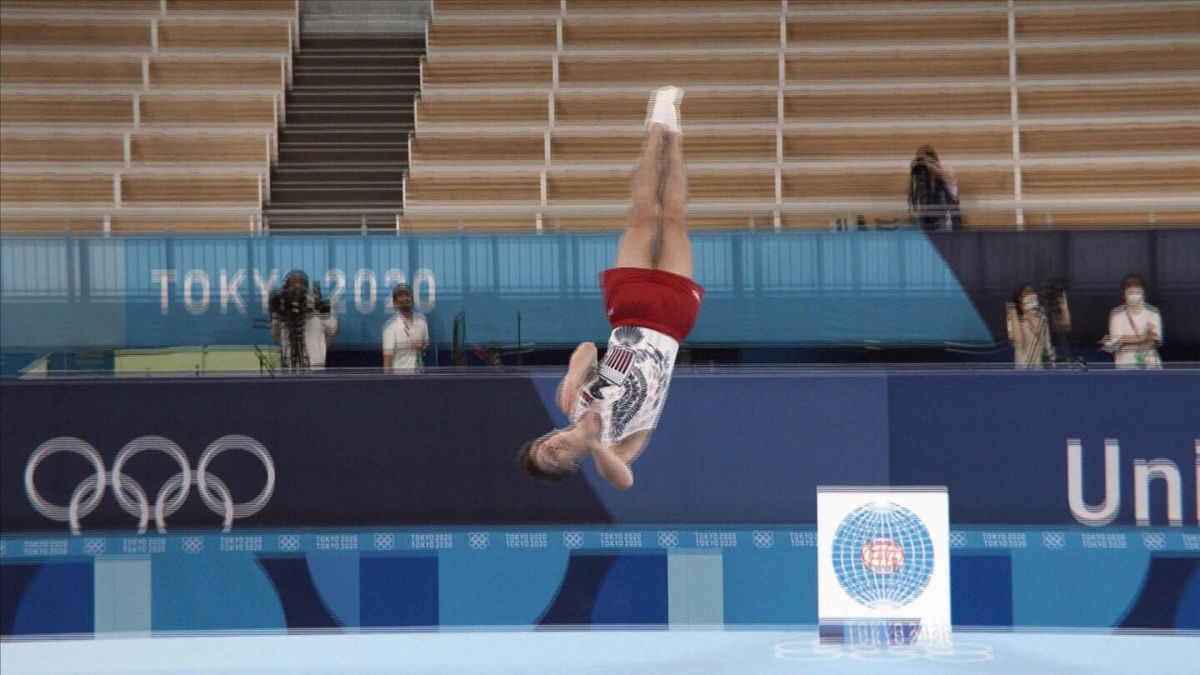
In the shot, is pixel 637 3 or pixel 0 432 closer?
pixel 0 432

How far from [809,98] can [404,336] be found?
5788 millimetres

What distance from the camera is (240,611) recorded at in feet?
31.4

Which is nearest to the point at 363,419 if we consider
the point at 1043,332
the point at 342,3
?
the point at 1043,332

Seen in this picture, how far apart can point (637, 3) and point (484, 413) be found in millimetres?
6592

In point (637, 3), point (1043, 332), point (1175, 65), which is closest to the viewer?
point (1043, 332)

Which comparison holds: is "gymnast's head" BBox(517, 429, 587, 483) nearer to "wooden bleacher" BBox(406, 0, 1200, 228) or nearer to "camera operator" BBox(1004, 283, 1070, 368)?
"camera operator" BBox(1004, 283, 1070, 368)

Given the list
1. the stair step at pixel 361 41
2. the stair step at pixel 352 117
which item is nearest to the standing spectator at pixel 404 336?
the stair step at pixel 352 117

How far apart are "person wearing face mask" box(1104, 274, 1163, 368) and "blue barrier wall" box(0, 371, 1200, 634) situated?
0.17 meters

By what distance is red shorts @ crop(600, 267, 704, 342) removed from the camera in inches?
285

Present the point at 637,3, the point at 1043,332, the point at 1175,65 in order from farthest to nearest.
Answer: the point at 637,3, the point at 1175,65, the point at 1043,332

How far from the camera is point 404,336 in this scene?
952 centimetres

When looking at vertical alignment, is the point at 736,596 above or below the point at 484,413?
below

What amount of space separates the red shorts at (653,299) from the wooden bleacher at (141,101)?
619cm

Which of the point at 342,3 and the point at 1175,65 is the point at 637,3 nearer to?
the point at 342,3
